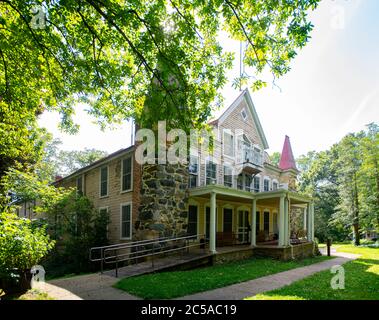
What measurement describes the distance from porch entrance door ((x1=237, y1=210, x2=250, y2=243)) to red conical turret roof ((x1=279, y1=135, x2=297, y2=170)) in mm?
7609

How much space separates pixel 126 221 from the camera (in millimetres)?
13984

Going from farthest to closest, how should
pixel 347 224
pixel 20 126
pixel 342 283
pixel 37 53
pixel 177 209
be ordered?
pixel 347 224
pixel 177 209
pixel 20 126
pixel 342 283
pixel 37 53

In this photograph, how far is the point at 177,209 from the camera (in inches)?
533

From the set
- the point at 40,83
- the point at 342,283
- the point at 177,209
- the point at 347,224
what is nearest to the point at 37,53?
the point at 40,83

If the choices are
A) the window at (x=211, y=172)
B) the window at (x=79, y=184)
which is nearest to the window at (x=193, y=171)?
the window at (x=211, y=172)

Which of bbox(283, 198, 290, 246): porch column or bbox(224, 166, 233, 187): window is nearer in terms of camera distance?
bbox(283, 198, 290, 246): porch column

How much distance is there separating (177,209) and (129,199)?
2.38 metres

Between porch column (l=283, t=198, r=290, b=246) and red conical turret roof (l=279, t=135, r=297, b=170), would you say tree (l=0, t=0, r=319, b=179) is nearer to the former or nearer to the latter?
porch column (l=283, t=198, r=290, b=246)

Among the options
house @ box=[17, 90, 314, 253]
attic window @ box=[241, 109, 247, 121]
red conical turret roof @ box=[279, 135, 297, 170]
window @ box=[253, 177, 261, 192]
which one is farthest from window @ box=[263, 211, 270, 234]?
attic window @ box=[241, 109, 247, 121]

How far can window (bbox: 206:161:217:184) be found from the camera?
16.1 metres

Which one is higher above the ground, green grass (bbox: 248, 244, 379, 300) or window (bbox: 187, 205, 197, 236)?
window (bbox: 187, 205, 197, 236)

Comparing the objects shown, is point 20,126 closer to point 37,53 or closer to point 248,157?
point 37,53

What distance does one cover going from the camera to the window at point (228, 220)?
57.2 ft

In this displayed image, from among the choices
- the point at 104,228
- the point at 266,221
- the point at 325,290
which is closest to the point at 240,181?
the point at 266,221
